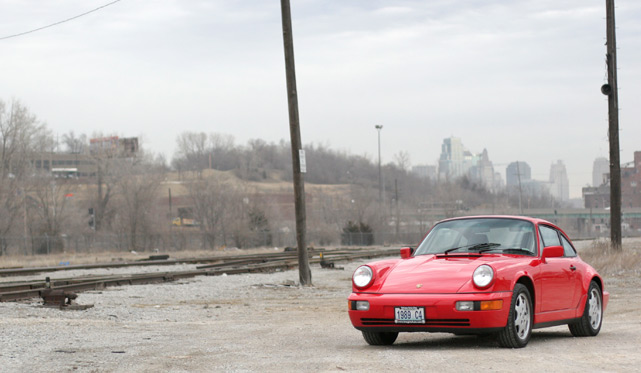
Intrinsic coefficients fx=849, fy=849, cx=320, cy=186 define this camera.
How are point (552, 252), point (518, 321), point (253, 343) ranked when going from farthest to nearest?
point (253, 343), point (552, 252), point (518, 321)

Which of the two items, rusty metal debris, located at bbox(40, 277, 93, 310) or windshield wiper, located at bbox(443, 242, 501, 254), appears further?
rusty metal debris, located at bbox(40, 277, 93, 310)

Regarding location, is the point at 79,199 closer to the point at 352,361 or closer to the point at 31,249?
the point at 31,249

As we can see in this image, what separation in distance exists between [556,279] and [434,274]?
173 cm

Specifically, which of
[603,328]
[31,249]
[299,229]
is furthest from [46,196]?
[603,328]

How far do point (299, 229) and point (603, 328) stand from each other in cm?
1205

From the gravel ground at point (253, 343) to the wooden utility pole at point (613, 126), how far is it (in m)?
10.6

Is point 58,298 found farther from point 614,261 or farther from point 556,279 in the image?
point 614,261

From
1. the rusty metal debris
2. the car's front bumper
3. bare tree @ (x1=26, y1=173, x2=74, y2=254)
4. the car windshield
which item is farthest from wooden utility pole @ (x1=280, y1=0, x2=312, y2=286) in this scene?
bare tree @ (x1=26, y1=173, x2=74, y2=254)

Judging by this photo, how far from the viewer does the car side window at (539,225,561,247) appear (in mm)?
10094

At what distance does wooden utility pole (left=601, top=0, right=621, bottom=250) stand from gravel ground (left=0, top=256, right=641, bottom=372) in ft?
34.6

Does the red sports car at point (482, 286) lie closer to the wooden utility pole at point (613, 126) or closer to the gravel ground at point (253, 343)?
the gravel ground at point (253, 343)

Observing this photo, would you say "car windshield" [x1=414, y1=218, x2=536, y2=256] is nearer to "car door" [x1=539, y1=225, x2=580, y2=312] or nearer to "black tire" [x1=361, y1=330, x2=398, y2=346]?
"car door" [x1=539, y1=225, x2=580, y2=312]

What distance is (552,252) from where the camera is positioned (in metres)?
9.60

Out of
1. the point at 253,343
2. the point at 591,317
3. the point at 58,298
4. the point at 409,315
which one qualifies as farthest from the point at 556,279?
the point at 58,298
